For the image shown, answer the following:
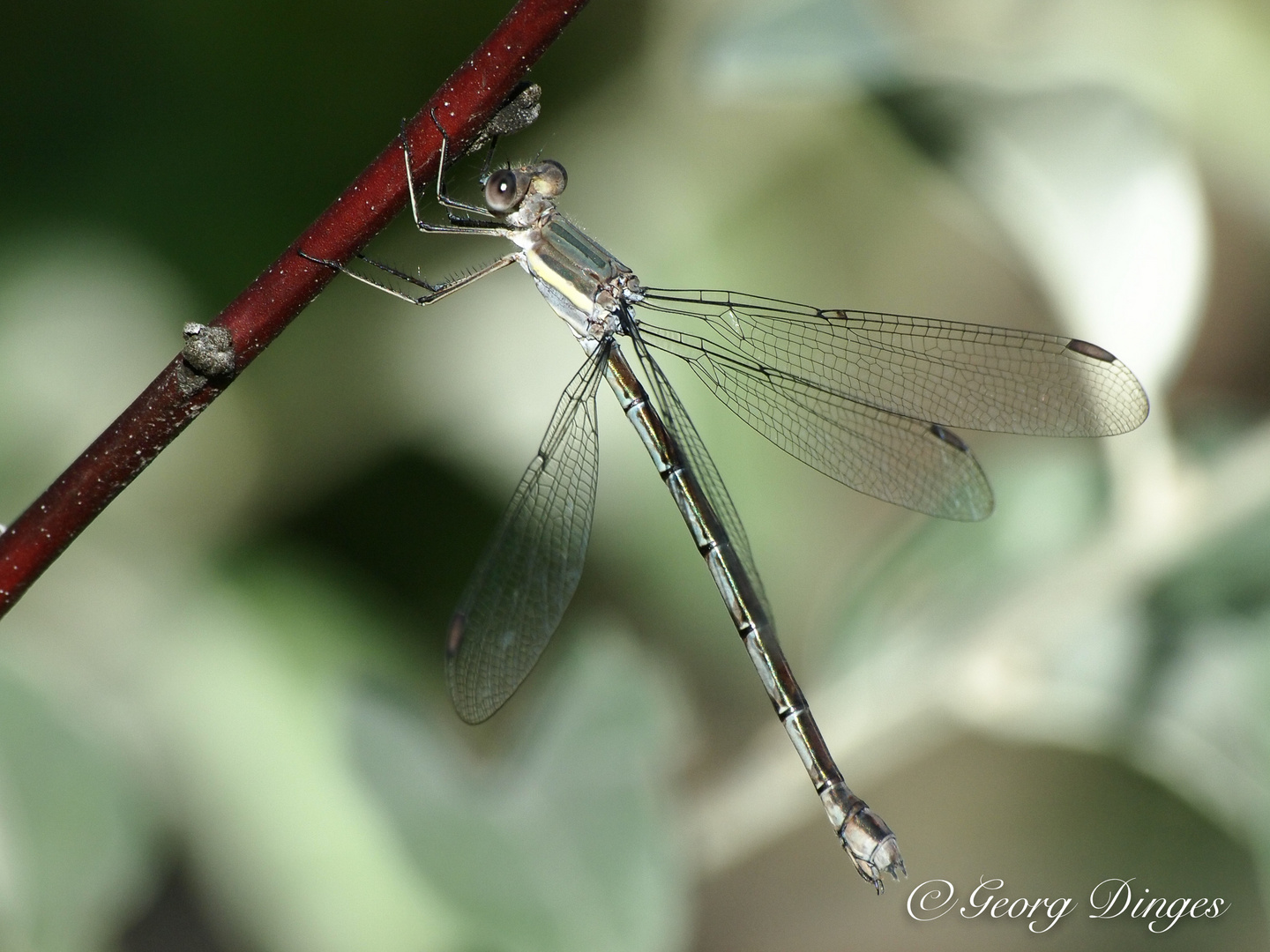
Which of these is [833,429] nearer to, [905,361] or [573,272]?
[905,361]

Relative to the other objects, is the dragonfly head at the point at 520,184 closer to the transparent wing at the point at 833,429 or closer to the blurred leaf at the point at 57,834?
the transparent wing at the point at 833,429

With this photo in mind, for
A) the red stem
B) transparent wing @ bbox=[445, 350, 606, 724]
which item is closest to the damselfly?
transparent wing @ bbox=[445, 350, 606, 724]

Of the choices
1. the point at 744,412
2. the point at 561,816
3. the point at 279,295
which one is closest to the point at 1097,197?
the point at 744,412

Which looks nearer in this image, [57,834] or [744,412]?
[57,834]

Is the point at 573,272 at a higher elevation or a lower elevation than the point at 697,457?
higher

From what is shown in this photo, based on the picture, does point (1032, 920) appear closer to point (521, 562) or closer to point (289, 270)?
point (521, 562)

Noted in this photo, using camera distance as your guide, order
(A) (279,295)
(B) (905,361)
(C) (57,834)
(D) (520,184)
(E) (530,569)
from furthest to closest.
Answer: (B) (905,361), (E) (530,569), (D) (520,184), (C) (57,834), (A) (279,295)

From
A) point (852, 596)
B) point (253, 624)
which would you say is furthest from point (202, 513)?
point (852, 596)
